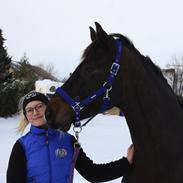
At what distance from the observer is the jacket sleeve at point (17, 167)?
3111 mm

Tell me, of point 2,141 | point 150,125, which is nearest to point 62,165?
point 150,125

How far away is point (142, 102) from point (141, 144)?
321mm

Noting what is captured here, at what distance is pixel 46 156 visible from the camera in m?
3.17

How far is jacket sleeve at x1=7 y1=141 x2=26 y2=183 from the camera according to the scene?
122 inches

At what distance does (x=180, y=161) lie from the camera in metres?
3.13

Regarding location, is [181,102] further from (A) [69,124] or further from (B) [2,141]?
(B) [2,141]

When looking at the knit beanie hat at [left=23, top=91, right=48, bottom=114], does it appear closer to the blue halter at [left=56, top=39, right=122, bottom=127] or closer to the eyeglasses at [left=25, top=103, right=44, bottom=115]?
the eyeglasses at [left=25, top=103, right=44, bottom=115]

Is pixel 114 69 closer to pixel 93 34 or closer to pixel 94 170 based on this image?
pixel 93 34

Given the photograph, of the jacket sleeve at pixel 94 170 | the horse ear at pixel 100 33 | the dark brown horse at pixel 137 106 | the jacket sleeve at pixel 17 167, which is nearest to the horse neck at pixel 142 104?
the dark brown horse at pixel 137 106

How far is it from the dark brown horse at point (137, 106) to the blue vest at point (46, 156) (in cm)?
25

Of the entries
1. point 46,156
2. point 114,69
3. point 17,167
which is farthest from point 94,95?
point 17,167

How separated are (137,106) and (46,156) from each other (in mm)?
797

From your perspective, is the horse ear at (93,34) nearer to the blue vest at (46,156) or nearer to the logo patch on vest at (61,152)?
the blue vest at (46,156)

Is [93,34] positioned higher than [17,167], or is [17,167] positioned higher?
[93,34]
